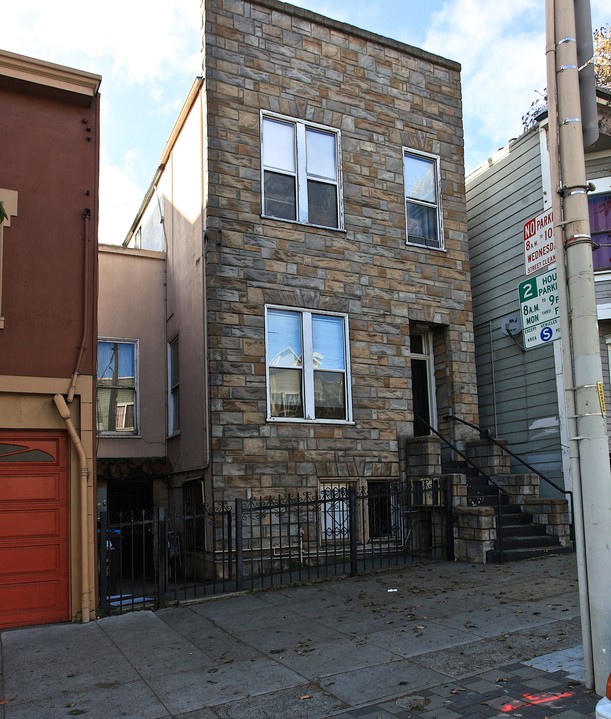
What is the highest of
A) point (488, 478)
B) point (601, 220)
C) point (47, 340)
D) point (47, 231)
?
point (601, 220)

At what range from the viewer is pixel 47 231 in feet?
30.1

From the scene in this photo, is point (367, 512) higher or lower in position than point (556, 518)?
higher

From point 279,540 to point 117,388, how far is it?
495 cm

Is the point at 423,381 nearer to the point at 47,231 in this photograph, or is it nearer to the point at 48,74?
the point at 47,231

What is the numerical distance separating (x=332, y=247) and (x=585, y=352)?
25.5 feet

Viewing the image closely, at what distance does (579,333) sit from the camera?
5.46 meters

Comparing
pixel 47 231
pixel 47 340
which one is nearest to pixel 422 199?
pixel 47 231

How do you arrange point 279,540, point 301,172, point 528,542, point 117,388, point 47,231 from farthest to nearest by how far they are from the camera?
point 117,388
point 301,172
point 528,542
point 279,540
point 47,231

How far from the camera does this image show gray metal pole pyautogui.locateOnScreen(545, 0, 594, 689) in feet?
17.2

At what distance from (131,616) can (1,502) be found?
6.72 feet

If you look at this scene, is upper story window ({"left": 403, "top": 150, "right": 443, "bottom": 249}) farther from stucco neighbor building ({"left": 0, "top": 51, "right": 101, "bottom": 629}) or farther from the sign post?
the sign post

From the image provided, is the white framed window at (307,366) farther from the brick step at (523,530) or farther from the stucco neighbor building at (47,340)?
the stucco neighbor building at (47,340)

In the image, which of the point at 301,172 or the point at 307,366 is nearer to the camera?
the point at 307,366

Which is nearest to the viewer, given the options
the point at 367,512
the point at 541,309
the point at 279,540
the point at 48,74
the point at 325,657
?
the point at 541,309
